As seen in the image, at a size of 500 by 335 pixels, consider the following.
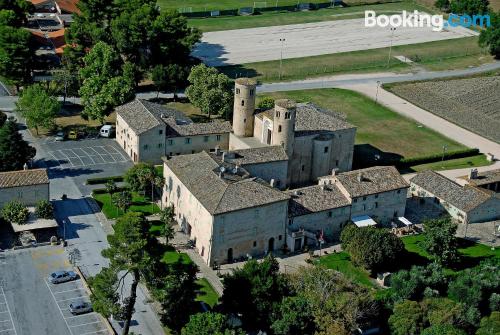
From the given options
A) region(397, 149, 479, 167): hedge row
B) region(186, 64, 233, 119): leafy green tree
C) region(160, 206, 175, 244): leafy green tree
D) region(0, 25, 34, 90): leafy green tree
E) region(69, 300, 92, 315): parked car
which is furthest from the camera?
region(0, 25, 34, 90): leafy green tree

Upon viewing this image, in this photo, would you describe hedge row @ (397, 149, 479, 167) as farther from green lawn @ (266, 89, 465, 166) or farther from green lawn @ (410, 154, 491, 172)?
green lawn @ (266, 89, 465, 166)

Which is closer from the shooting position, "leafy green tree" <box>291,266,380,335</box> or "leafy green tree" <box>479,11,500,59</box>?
"leafy green tree" <box>291,266,380,335</box>

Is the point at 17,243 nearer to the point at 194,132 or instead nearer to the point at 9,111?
the point at 194,132

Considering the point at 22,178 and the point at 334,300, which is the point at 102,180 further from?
the point at 334,300

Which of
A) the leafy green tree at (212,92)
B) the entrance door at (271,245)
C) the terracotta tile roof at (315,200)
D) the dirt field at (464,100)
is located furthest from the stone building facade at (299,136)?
the dirt field at (464,100)

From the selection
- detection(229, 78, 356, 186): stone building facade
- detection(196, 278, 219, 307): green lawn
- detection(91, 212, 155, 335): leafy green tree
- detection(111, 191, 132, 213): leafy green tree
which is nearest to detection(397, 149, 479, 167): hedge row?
detection(229, 78, 356, 186): stone building facade

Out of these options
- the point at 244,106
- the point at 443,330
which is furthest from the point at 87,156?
the point at 443,330

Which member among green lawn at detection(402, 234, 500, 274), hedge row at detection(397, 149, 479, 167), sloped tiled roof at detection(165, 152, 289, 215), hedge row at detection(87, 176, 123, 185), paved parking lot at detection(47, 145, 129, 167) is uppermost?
sloped tiled roof at detection(165, 152, 289, 215)
